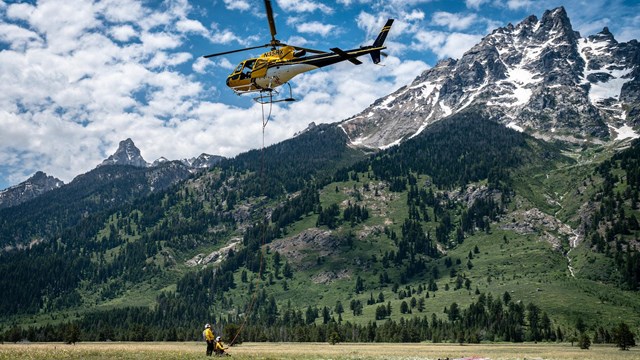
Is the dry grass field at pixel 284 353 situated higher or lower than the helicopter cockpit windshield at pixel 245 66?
lower

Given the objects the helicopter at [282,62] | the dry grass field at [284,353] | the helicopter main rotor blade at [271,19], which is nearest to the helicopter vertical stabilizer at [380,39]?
the helicopter at [282,62]

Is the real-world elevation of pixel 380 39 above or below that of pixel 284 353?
above

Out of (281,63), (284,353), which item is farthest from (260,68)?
(284,353)

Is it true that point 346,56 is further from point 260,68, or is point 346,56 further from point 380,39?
point 260,68

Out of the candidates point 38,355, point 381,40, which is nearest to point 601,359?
point 381,40

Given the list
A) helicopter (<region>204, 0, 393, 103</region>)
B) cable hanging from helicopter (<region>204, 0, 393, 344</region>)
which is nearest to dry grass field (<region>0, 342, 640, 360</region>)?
cable hanging from helicopter (<region>204, 0, 393, 344</region>)

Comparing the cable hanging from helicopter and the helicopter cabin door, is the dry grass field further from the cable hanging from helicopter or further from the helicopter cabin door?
the helicopter cabin door

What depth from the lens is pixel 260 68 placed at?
54.5 meters

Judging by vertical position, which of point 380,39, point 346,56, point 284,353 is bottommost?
point 284,353

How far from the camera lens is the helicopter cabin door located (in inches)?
2133

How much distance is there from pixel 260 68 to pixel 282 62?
2912 millimetres

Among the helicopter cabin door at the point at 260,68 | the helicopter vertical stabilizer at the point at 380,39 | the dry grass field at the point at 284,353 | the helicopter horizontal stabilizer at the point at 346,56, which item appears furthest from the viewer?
the helicopter cabin door at the point at 260,68

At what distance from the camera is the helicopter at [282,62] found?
50.8 metres

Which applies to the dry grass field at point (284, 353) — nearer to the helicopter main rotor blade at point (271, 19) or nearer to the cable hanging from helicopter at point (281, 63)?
the cable hanging from helicopter at point (281, 63)
